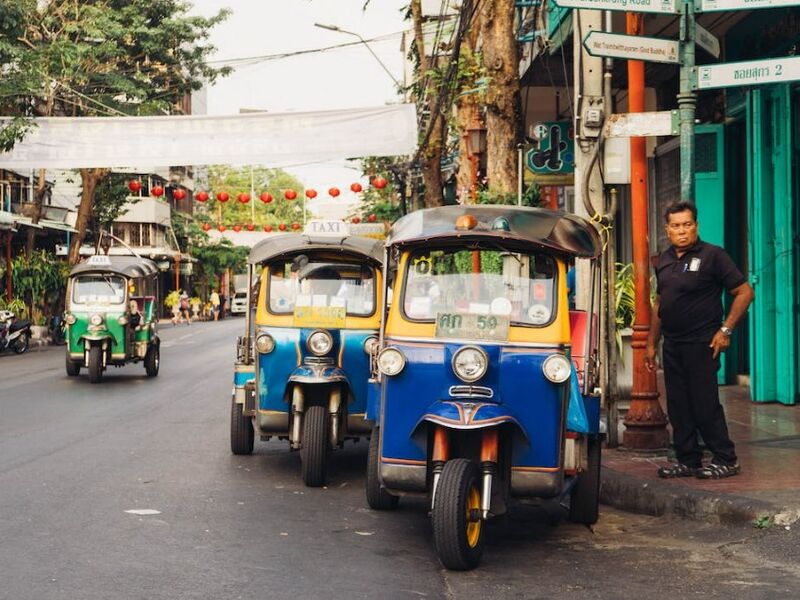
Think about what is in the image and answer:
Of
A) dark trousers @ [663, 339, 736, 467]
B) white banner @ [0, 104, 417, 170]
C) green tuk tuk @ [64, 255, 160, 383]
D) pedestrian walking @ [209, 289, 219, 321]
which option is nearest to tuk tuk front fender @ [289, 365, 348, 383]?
dark trousers @ [663, 339, 736, 467]

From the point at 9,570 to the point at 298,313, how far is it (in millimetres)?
4266

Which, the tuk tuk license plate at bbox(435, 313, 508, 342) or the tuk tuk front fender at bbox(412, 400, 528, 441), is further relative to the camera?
the tuk tuk license plate at bbox(435, 313, 508, 342)

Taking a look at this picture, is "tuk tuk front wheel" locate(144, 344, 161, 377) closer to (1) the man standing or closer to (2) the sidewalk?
(2) the sidewalk

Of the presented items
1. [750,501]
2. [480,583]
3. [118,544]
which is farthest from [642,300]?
[118,544]

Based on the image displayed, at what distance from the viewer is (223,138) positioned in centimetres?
2136

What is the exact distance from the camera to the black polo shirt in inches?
323

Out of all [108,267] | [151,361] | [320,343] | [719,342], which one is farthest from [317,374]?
[108,267]

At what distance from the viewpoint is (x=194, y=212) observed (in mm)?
90625

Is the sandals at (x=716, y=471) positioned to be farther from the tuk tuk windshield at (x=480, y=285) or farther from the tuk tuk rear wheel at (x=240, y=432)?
the tuk tuk rear wheel at (x=240, y=432)

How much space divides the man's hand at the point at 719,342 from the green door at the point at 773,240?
4715 millimetres

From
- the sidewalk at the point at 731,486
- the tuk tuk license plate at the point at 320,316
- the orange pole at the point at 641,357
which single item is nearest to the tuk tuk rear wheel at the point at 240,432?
the tuk tuk license plate at the point at 320,316

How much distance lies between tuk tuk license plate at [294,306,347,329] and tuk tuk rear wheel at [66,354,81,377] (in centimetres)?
1214

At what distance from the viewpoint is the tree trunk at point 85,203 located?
123 feet

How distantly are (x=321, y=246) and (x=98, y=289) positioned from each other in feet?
39.4
